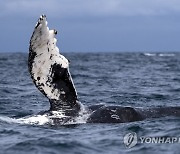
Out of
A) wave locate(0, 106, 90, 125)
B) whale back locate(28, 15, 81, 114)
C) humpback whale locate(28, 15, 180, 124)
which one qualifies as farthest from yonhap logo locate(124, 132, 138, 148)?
whale back locate(28, 15, 81, 114)

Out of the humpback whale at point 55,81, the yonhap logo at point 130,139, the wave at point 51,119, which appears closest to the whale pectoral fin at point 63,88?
the humpback whale at point 55,81

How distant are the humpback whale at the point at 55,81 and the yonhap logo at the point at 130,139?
39.8 inches

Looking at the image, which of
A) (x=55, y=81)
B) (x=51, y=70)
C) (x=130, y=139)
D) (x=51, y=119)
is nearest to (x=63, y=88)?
(x=55, y=81)

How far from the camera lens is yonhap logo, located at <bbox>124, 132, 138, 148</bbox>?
8291 millimetres

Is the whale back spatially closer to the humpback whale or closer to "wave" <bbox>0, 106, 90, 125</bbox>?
the humpback whale

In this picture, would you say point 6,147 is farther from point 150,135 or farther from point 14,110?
point 14,110

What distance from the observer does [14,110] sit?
13.0 metres

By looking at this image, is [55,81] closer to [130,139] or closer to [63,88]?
[63,88]

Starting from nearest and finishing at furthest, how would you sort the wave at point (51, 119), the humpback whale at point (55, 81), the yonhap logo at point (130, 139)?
the yonhap logo at point (130, 139) → the wave at point (51, 119) → the humpback whale at point (55, 81)

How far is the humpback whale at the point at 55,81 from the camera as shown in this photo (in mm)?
9930

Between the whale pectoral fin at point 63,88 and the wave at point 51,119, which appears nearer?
the wave at point 51,119

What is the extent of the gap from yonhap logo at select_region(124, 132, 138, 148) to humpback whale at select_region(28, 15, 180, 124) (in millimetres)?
1012

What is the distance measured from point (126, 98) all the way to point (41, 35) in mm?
6063

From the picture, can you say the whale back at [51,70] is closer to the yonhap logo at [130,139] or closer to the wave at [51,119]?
the wave at [51,119]
